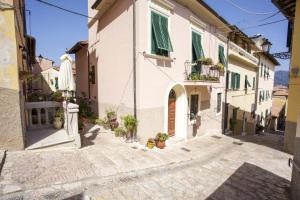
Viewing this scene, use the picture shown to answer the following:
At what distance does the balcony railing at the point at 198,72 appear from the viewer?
406 inches

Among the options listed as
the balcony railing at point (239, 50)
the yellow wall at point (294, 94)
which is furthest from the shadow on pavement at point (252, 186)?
the balcony railing at point (239, 50)

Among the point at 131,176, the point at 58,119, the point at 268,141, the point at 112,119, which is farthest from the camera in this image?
the point at 268,141

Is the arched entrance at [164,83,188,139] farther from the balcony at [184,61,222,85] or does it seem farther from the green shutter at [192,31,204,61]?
the green shutter at [192,31,204,61]

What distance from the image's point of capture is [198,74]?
10766mm

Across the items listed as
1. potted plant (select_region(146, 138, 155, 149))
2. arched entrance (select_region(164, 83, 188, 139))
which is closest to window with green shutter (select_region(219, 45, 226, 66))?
arched entrance (select_region(164, 83, 188, 139))

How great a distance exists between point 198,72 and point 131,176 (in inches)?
301

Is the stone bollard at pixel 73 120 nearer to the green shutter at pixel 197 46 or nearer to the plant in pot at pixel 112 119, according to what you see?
the plant in pot at pixel 112 119

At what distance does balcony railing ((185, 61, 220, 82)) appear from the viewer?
10323mm

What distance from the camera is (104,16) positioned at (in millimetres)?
10586

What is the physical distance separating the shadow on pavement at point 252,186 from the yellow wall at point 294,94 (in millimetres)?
3862

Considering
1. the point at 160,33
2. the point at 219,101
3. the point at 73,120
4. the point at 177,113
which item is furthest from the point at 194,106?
the point at 73,120

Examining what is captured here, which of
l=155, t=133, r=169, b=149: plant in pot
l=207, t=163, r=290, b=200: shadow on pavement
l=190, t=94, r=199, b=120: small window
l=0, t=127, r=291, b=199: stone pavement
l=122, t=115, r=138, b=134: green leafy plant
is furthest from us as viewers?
l=190, t=94, r=199, b=120: small window

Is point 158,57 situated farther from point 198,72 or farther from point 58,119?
point 58,119

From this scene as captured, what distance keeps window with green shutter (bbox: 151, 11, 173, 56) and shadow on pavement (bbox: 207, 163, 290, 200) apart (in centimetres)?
569
